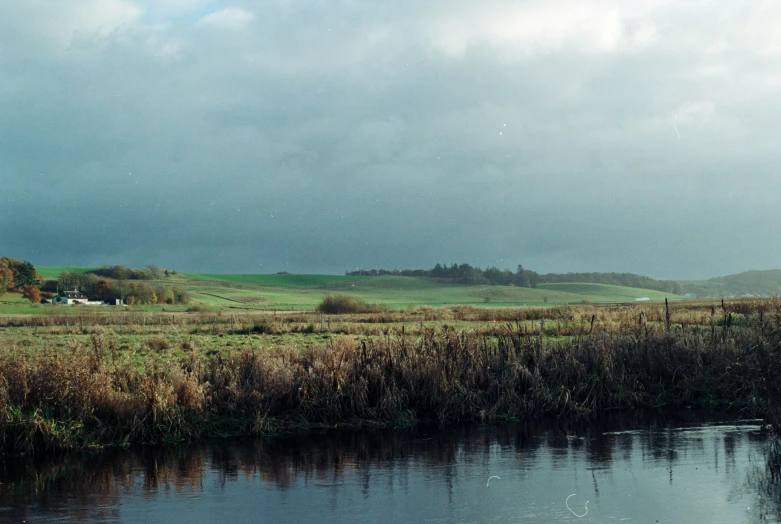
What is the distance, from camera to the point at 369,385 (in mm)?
18250

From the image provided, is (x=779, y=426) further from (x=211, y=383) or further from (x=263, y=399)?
(x=211, y=383)

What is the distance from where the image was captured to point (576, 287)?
606 ft

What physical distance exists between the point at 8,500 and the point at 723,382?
18017 mm

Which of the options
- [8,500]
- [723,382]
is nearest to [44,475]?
[8,500]

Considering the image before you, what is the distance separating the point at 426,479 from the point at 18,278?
131m

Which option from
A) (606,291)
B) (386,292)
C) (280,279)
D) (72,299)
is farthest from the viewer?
(280,279)

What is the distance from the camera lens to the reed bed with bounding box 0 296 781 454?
1577cm

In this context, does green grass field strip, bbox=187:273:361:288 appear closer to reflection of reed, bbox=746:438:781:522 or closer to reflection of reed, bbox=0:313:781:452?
reflection of reed, bbox=0:313:781:452

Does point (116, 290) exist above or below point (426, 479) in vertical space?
above

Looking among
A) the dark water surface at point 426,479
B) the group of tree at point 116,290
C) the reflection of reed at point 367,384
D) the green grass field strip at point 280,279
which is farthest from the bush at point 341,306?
the dark water surface at point 426,479

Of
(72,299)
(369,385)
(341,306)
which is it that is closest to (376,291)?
(341,306)

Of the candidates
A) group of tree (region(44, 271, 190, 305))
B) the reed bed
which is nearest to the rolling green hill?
group of tree (region(44, 271, 190, 305))

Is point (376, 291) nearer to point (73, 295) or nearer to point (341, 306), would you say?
point (341, 306)

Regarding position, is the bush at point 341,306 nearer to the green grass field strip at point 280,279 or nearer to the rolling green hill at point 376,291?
the rolling green hill at point 376,291
